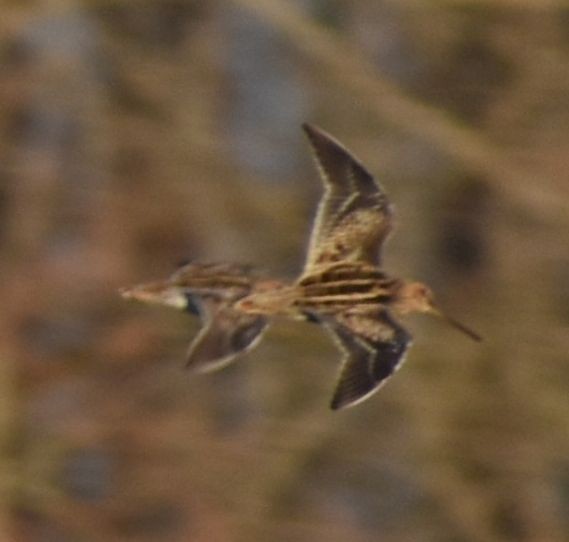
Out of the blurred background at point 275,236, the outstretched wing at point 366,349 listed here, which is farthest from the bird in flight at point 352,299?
the blurred background at point 275,236

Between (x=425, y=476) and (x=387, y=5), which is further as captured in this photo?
(x=387, y=5)

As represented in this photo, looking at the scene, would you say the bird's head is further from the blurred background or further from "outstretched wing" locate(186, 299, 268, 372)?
the blurred background

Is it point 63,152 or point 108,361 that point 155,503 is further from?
point 63,152

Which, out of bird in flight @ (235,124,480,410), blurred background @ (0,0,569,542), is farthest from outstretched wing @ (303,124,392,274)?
blurred background @ (0,0,569,542)

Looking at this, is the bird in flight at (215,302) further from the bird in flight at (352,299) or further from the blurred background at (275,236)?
the blurred background at (275,236)

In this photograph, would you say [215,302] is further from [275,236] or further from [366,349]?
[275,236]

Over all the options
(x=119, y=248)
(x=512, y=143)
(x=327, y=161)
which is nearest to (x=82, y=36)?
(x=119, y=248)

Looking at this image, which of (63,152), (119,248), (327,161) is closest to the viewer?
(327,161)
